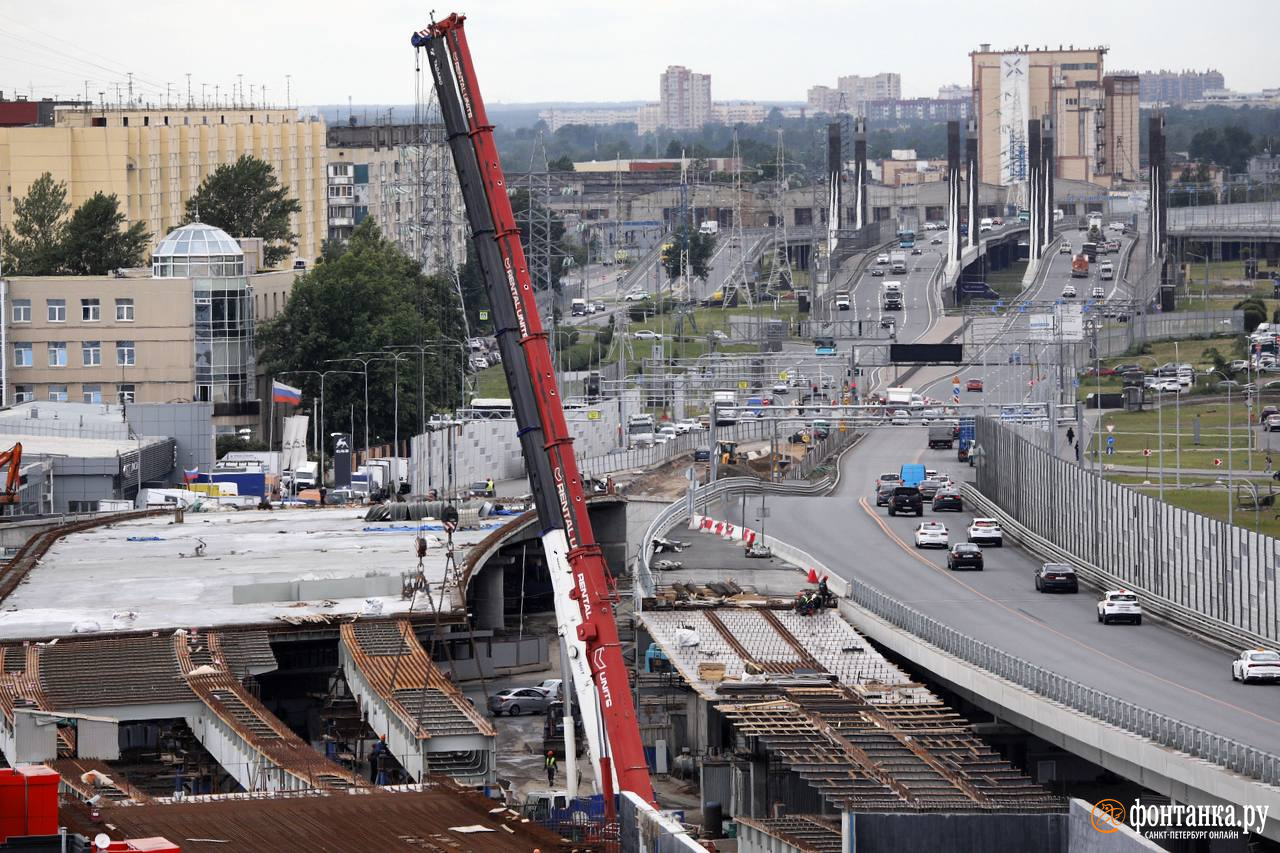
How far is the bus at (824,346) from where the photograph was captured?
129387 mm

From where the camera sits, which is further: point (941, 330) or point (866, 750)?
point (941, 330)

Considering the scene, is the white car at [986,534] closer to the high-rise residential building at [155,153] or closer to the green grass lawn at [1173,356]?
the green grass lawn at [1173,356]

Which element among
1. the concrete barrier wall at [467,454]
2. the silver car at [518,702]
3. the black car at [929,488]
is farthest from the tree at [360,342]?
the silver car at [518,702]

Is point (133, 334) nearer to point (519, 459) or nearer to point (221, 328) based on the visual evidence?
point (221, 328)

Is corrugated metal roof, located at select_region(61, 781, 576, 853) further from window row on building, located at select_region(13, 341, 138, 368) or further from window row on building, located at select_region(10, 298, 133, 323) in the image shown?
window row on building, located at select_region(13, 341, 138, 368)

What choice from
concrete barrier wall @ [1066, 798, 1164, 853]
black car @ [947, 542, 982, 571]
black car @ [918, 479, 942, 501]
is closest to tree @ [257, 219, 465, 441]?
black car @ [918, 479, 942, 501]

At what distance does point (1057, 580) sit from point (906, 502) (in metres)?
20.7

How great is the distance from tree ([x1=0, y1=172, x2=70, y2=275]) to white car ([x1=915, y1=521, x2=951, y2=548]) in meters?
66.0

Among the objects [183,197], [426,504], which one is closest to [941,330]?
[183,197]

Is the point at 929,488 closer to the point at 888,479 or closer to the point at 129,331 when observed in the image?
the point at 888,479

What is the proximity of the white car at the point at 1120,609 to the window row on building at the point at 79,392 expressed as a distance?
2221 inches

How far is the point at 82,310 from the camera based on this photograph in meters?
98.7

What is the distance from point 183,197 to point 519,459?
67.0m

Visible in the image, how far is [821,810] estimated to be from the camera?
3641 cm
